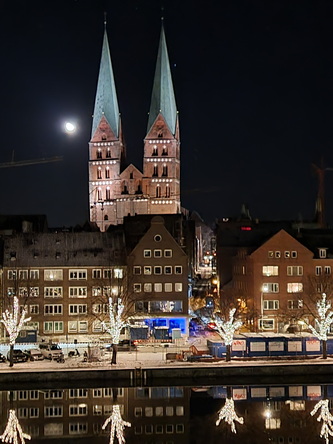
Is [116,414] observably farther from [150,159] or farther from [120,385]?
[150,159]

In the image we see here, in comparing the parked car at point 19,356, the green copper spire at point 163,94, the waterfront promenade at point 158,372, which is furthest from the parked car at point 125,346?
the green copper spire at point 163,94

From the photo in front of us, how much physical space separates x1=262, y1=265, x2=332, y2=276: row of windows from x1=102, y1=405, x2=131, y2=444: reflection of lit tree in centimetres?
3379

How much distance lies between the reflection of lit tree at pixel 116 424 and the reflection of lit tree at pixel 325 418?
12.2 m

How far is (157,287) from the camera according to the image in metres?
82.6

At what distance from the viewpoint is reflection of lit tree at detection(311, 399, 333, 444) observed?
4867 cm

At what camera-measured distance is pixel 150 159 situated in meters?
188

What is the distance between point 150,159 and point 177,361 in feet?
414

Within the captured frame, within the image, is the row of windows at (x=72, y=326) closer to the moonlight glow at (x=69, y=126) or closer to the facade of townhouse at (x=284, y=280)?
the facade of townhouse at (x=284, y=280)

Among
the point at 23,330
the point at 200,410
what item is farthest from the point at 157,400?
the point at 23,330

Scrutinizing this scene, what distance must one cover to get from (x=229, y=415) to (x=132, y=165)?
136m

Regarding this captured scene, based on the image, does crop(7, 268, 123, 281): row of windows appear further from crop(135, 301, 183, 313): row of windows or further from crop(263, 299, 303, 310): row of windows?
crop(263, 299, 303, 310): row of windows

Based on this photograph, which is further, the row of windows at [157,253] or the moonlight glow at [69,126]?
the row of windows at [157,253]

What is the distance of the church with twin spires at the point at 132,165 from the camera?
179 metres

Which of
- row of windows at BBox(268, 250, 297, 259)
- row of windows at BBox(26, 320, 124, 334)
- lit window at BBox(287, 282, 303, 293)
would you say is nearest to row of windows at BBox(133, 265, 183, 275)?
row of windows at BBox(26, 320, 124, 334)
